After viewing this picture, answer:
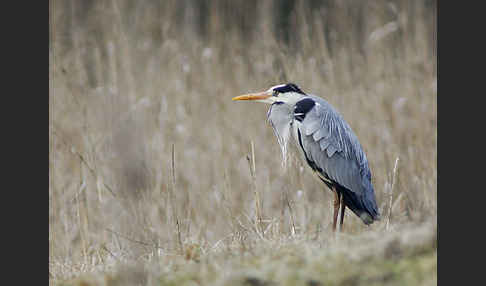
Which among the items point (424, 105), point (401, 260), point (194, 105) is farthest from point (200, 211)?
point (401, 260)

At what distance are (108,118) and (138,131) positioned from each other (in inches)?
18.5

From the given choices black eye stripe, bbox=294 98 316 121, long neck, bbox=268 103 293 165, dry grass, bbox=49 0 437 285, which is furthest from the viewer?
dry grass, bbox=49 0 437 285

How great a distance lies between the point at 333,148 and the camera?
4.14 m

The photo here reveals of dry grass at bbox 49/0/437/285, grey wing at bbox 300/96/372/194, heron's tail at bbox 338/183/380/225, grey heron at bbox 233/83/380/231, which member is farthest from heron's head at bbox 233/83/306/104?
heron's tail at bbox 338/183/380/225

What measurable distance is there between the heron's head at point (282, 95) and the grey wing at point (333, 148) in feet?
0.41

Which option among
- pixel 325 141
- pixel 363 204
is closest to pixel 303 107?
pixel 325 141

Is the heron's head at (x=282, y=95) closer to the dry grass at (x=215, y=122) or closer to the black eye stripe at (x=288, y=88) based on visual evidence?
the black eye stripe at (x=288, y=88)

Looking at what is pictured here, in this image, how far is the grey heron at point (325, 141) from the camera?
159 inches

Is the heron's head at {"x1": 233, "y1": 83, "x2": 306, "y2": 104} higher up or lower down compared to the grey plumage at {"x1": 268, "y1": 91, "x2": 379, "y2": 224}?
higher up

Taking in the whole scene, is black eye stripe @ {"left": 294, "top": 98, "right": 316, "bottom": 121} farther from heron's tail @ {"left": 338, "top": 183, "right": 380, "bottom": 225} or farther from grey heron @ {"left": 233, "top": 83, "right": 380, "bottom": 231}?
heron's tail @ {"left": 338, "top": 183, "right": 380, "bottom": 225}

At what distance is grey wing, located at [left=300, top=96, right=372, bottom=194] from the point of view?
4.04 metres

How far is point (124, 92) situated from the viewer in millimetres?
5527

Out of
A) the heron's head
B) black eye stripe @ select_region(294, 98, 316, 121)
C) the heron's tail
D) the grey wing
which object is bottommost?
the heron's tail

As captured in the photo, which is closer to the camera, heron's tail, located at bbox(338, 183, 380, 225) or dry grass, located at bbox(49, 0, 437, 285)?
heron's tail, located at bbox(338, 183, 380, 225)
